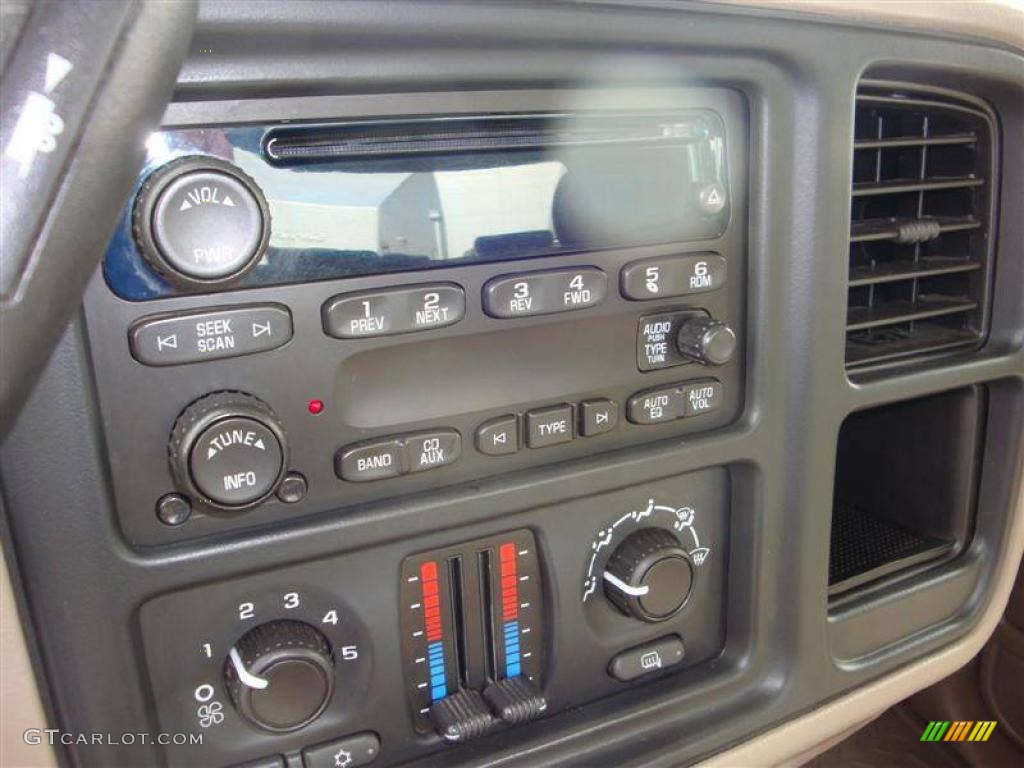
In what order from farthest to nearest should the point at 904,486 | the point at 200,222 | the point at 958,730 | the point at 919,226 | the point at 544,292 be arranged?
the point at 958,730 → the point at 904,486 → the point at 919,226 → the point at 544,292 → the point at 200,222

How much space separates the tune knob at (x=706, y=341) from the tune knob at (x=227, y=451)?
0.29m

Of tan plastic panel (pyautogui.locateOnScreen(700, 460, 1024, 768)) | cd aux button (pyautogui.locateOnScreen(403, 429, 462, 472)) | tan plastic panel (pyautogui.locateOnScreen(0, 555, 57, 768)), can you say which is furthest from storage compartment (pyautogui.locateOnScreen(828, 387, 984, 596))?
tan plastic panel (pyautogui.locateOnScreen(0, 555, 57, 768))

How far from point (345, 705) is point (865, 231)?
55 centimetres

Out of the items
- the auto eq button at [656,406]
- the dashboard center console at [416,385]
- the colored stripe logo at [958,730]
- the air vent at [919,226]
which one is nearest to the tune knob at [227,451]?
the dashboard center console at [416,385]

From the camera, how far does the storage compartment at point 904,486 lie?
0.86 m

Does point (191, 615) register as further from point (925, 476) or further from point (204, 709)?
point (925, 476)

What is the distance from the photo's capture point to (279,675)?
1.71ft

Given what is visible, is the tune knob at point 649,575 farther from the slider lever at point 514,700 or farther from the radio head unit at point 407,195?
the radio head unit at point 407,195

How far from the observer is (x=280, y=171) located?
1.58 ft

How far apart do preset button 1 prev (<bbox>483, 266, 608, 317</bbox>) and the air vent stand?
0.27 metres

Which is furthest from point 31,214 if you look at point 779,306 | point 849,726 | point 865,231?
point 849,726

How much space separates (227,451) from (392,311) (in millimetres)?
121

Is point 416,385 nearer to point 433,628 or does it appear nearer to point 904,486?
point 433,628

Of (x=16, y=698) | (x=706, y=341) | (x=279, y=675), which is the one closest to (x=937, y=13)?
(x=706, y=341)
